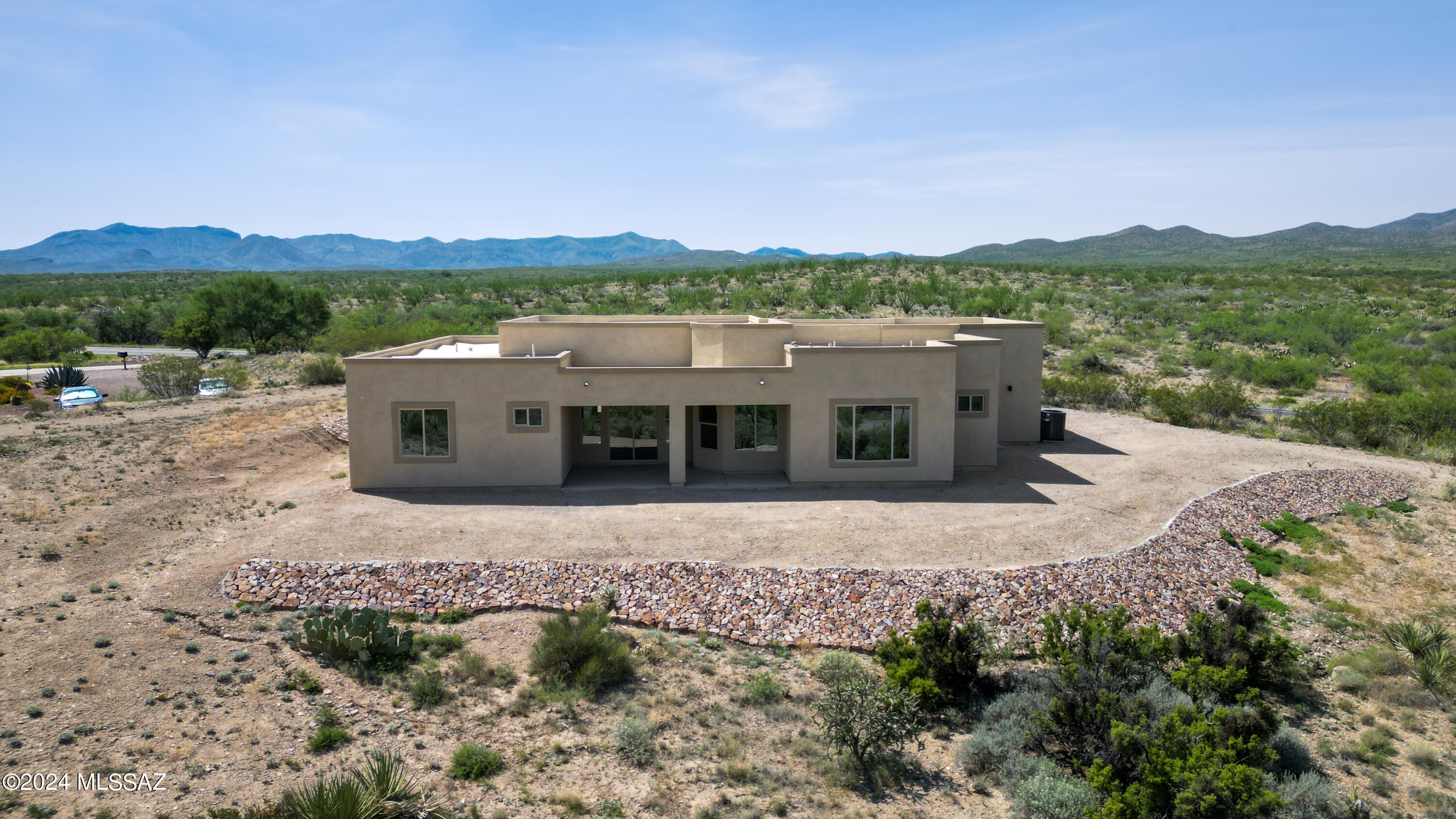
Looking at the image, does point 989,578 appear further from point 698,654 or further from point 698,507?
point 698,507

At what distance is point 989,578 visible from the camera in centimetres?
1333

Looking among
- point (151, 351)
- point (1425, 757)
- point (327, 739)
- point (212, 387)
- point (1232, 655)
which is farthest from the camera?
point (151, 351)

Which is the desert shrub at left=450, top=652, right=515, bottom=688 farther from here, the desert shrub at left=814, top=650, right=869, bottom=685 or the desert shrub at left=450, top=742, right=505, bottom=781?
the desert shrub at left=814, top=650, right=869, bottom=685

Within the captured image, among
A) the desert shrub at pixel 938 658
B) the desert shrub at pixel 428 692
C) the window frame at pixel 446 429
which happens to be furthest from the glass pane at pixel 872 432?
the desert shrub at pixel 428 692

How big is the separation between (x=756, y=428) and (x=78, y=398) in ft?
82.5

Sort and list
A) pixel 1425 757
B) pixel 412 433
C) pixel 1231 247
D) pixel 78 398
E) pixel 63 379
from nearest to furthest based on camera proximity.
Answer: pixel 1425 757
pixel 412 433
pixel 78 398
pixel 63 379
pixel 1231 247

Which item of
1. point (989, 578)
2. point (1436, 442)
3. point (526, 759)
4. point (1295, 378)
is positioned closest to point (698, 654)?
point (526, 759)

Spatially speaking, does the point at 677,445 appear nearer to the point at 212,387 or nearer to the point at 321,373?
the point at 321,373

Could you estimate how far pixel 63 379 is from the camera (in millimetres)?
31953

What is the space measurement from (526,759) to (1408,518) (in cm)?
1836

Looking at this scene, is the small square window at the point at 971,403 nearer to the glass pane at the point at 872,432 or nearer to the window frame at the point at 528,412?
the glass pane at the point at 872,432

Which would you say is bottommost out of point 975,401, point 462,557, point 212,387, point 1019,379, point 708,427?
point 462,557

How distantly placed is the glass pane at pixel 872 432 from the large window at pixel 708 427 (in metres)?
3.61

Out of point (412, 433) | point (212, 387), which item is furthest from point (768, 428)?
point (212, 387)
